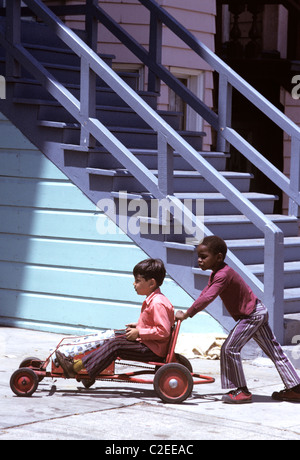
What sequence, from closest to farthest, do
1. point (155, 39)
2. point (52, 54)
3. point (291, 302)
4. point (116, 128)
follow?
1. point (291, 302)
2. point (116, 128)
3. point (155, 39)
4. point (52, 54)

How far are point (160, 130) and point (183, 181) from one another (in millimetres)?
1147

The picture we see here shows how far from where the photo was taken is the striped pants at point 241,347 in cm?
Answer: 669

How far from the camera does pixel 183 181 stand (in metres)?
9.43

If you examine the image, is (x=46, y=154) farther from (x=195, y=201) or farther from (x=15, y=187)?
(x=195, y=201)

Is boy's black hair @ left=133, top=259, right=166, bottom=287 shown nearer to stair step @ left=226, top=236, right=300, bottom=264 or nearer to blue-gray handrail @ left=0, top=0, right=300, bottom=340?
blue-gray handrail @ left=0, top=0, right=300, bottom=340

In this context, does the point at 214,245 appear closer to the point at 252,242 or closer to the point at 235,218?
the point at 252,242

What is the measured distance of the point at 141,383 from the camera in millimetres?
7102

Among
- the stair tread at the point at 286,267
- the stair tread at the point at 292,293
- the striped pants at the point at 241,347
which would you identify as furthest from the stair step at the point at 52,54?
the striped pants at the point at 241,347

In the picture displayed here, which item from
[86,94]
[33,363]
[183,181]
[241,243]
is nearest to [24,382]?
[33,363]

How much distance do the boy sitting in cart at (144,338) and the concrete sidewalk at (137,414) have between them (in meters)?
0.26

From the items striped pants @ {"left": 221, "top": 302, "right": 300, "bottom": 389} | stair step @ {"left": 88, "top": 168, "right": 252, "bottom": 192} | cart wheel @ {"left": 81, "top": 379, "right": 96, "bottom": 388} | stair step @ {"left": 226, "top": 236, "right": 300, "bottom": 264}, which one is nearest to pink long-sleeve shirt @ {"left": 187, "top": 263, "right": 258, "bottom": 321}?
striped pants @ {"left": 221, "top": 302, "right": 300, "bottom": 389}

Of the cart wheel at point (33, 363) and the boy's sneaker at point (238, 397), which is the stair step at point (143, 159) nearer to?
the cart wheel at point (33, 363)
